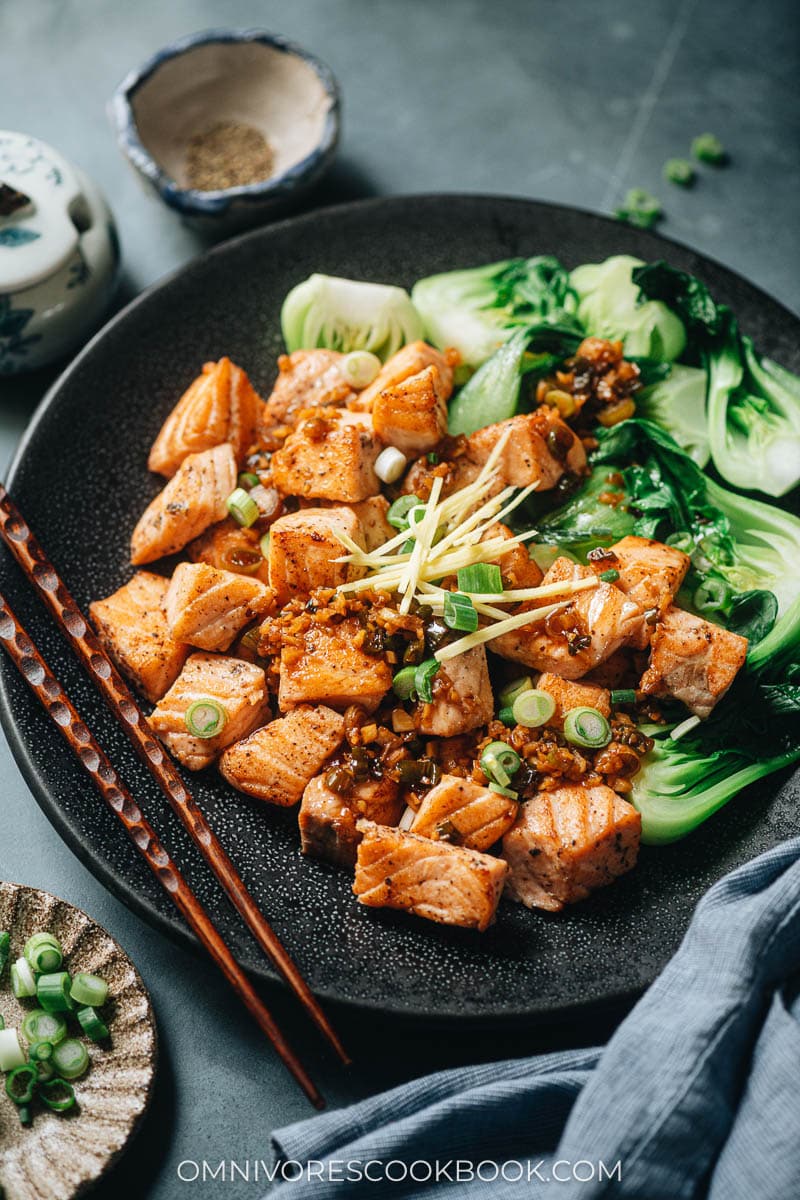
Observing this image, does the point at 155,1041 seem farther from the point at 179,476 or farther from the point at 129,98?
the point at 129,98

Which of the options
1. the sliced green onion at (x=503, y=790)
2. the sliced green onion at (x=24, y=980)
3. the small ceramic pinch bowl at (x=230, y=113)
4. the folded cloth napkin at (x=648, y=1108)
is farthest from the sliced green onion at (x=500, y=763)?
the small ceramic pinch bowl at (x=230, y=113)

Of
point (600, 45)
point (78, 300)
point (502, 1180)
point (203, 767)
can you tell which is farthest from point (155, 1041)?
point (600, 45)

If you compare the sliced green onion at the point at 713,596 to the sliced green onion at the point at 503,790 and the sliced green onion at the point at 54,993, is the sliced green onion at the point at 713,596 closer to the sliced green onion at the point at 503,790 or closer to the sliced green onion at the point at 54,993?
the sliced green onion at the point at 503,790

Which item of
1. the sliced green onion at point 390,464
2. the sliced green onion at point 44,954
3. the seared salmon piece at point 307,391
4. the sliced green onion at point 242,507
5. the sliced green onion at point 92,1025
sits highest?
the seared salmon piece at point 307,391

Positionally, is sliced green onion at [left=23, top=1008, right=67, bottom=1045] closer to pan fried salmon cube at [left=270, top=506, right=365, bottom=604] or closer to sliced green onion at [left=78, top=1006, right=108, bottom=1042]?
sliced green onion at [left=78, top=1006, right=108, bottom=1042]

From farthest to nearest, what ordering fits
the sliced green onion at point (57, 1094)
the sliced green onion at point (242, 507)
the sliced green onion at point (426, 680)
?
the sliced green onion at point (242, 507) < the sliced green onion at point (426, 680) < the sliced green onion at point (57, 1094)

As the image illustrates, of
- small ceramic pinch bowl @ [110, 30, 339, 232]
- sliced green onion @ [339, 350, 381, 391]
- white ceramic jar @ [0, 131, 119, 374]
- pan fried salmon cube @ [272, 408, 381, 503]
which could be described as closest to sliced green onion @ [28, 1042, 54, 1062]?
pan fried salmon cube @ [272, 408, 381, 503]
